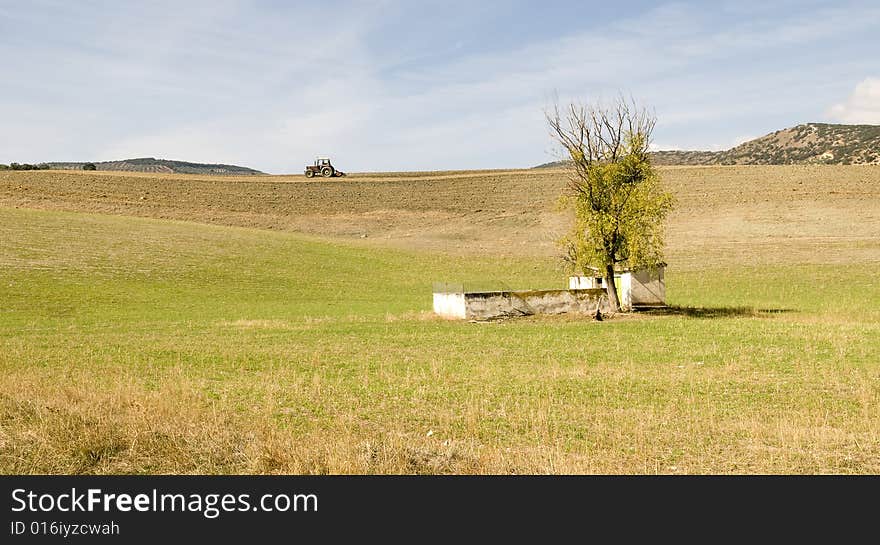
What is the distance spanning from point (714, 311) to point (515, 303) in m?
11.2

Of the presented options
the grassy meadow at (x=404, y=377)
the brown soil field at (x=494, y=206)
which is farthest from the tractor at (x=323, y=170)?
the grassy meadow at (x=404, y=377)

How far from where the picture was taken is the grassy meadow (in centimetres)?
1108

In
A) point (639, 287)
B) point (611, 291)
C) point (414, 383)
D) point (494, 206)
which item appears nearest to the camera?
point (414, 383)

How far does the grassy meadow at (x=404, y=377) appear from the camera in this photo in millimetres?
11078

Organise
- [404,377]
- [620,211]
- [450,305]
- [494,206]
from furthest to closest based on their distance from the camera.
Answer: [494,206] → [620,211] → [450,305] → [404,377]

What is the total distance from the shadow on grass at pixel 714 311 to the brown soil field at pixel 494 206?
24534 mm

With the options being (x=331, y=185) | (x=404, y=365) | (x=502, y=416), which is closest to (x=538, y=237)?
(x=331, y=185)

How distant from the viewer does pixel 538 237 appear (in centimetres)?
8619

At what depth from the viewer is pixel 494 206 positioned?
352 ft

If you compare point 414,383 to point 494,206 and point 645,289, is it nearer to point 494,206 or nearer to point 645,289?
point 645,289

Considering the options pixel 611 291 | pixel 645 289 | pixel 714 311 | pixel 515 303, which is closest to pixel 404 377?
pixel 515 303

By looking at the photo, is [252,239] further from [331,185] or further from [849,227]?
[849,227]

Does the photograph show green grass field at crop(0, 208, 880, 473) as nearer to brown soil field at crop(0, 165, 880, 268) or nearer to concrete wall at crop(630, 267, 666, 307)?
concrete wall at crop(630, 267, 666, 307)

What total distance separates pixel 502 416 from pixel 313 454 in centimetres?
543
